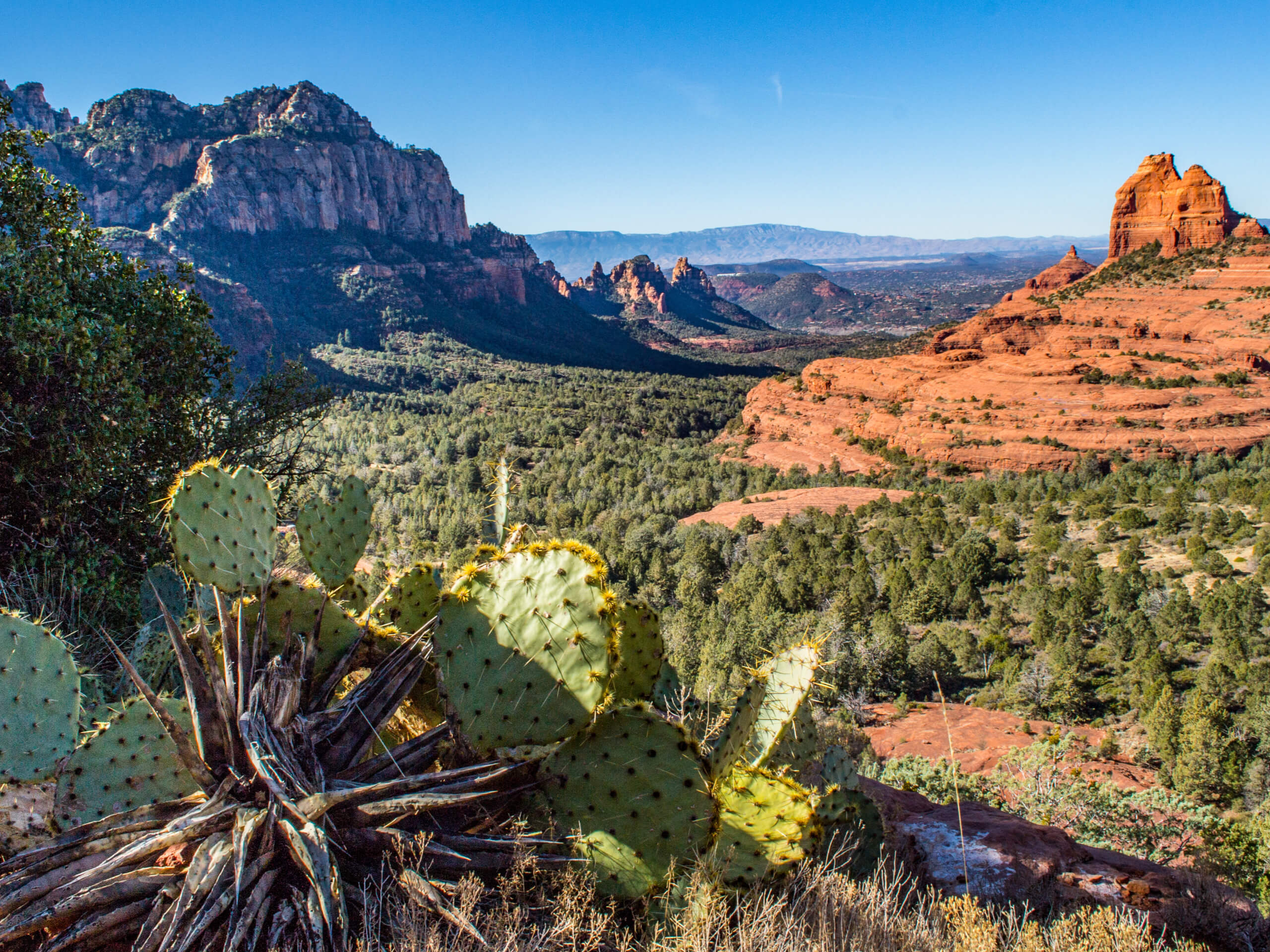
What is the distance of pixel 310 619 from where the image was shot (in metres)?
2.96

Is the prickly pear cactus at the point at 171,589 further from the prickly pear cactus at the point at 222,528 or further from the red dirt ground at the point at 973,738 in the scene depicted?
the red dirt ground at the point at 973,738

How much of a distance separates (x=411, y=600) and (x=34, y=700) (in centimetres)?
139

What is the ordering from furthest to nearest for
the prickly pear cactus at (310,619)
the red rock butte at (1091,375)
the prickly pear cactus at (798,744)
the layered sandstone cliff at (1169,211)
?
1. the layered sandstone cliff at (1169,211)
2. the red rock butte at (1091,375)
3. the prickly pear cactus at (798,744)
4. the prickly pear cactus at (310,619)

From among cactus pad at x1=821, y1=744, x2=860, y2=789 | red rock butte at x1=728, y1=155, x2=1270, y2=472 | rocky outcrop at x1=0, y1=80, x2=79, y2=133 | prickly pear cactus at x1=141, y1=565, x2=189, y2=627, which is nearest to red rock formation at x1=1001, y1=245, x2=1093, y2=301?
red rock butte at x1=728, y1=155, x2=1270, y2=472

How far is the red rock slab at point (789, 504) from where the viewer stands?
30.0 m

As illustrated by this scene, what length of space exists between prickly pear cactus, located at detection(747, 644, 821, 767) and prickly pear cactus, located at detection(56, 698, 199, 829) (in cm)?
221

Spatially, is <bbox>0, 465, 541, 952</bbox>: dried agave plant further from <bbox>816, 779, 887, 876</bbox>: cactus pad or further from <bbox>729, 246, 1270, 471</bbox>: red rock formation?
<bbox>729, 246, 1270, 471</bbox>: red rock formation

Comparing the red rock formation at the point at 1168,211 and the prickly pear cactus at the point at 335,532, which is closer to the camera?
the prickly pear cactus at the point at 335,532

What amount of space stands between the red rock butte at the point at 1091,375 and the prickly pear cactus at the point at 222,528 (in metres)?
40.9

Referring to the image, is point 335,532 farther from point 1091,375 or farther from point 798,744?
point 1091,375

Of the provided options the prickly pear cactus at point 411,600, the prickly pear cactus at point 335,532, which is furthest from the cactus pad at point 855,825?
the prickly pear cactus at point 335,532

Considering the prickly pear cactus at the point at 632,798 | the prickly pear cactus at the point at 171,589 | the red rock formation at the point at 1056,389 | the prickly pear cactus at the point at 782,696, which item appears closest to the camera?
the prickly pear cactus at the point at 632,798

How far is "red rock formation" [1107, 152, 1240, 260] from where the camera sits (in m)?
55.7

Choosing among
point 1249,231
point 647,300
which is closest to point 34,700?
point 1249,231
